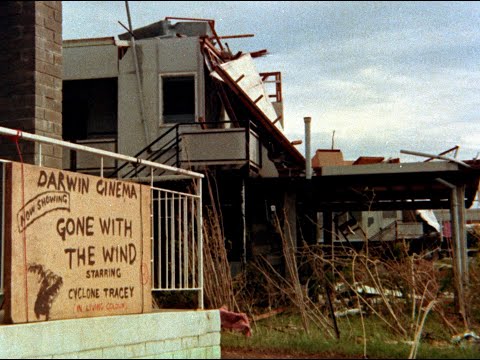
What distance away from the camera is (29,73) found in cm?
1200

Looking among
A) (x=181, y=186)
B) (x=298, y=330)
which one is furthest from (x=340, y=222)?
(x=298, y=330)

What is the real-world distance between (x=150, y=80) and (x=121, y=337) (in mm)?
13536

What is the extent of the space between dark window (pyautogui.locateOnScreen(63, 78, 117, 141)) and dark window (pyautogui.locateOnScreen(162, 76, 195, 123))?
1.92 m

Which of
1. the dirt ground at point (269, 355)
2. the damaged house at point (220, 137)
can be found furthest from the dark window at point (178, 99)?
the dirt ground at point (269, 355)

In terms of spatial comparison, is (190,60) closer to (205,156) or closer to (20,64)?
(205,156)

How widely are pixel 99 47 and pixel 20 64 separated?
861 cm

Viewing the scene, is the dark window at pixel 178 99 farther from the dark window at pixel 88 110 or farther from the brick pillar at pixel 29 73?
the brick pillar at pixel 29 73

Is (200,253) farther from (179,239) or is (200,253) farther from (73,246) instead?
(73,246)

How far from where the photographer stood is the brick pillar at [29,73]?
11867 mm

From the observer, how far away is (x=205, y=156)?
17828mm

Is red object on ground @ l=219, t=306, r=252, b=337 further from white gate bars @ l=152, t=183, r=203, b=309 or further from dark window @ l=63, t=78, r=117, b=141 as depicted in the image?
dark window @ l=63, t=78, r=117, b=141

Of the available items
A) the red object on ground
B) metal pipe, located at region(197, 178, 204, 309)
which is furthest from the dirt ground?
the red object on ground

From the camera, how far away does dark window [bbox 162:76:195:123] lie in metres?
19.8

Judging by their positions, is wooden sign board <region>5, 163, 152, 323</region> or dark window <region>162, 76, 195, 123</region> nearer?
wooden sign board <region>5, 163, 152, 323</region>
